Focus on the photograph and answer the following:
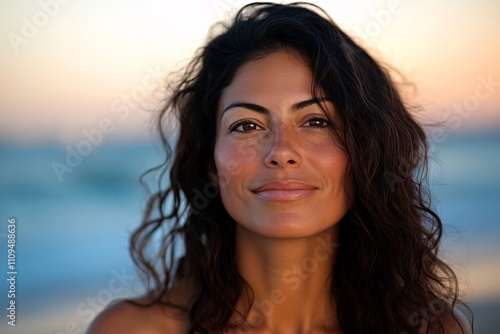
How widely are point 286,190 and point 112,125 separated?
4192 millimetres

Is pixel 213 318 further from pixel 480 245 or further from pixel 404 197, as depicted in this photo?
pixel 480 245

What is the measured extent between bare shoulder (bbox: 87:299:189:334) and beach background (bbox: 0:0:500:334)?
6.92 ft

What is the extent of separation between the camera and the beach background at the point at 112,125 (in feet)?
17.6

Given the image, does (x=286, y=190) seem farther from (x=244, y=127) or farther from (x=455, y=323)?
(x=455, y=323)

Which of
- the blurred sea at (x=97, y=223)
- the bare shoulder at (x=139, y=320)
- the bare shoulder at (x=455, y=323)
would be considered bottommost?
the blurred sea at (x=97, y=223)

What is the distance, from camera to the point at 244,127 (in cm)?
281

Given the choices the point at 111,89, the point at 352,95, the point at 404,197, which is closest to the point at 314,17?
the point at 352,95

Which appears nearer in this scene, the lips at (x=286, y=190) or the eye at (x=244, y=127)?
the lips at (x=286, y=190)

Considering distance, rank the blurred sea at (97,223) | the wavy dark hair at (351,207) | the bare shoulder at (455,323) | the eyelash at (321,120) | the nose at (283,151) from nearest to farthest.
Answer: the nose at (283,151)
the eyelash at (321,120)
the wavy dark hair at (351,207)
the bare shoulder at (455,323)
the blurred sea at (97,223)

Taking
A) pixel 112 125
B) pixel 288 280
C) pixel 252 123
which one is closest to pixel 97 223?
pixel 112 125

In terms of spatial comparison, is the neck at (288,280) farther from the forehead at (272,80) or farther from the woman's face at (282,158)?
the forehead at (272,80)

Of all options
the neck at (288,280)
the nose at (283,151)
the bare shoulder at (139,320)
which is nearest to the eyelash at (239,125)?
the nose at (283,151)

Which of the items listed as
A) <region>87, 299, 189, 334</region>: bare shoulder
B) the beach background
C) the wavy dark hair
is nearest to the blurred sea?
the beach background

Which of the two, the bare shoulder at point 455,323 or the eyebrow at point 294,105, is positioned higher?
the eyebrow at point 294,105
